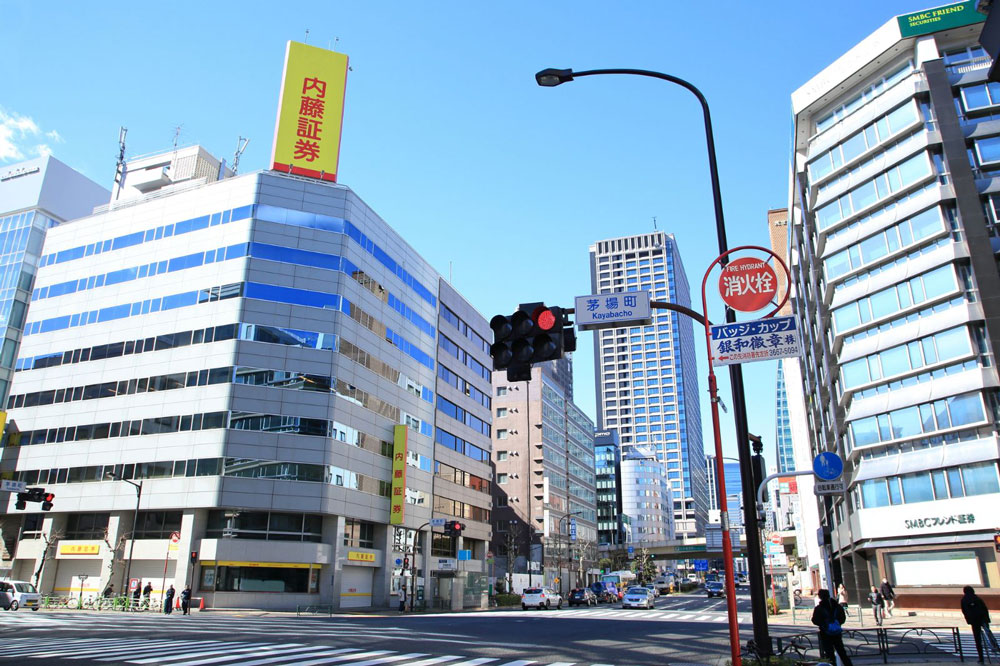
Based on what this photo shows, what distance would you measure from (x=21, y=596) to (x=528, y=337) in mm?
42800

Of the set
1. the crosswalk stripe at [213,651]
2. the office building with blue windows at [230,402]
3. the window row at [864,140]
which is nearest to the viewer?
the crosswalk stripe at [213,651]

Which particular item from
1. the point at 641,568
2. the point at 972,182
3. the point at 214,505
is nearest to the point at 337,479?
the point at 214,505

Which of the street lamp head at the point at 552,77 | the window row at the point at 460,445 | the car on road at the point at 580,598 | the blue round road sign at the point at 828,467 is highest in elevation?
the window row at the point at 460,445

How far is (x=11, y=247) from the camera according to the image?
70.7m

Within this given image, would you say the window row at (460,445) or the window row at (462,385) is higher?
the window row at (462,385)

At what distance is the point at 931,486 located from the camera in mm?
41469

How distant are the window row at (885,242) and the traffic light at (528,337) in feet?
137

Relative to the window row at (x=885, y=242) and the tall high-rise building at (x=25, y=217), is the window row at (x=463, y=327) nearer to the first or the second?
the window row at (x=885, y=242)

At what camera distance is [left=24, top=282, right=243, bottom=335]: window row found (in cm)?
5088

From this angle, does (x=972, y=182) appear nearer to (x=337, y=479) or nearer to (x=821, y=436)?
(x=821, y=436)

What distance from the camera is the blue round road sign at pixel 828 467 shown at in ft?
49.1

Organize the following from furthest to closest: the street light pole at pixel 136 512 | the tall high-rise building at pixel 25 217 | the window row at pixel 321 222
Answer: the tall high-rise building at pixel 25 217
the window row at pixel 321 222
the street light pole at pixel 136 512

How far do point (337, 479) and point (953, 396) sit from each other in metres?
41.7

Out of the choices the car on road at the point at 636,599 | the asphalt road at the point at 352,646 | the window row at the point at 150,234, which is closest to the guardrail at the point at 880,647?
the asphalt road at the point at 352,646
